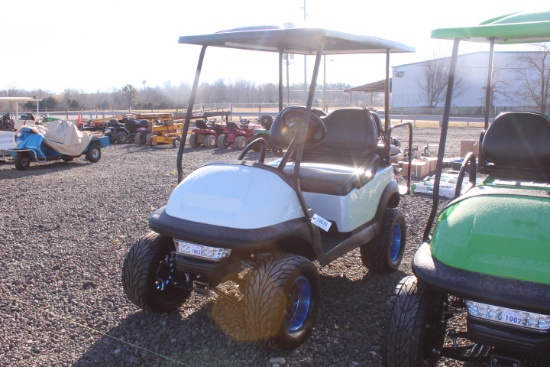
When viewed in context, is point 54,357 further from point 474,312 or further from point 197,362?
point 474,312

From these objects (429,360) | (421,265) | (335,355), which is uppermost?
(421,265)

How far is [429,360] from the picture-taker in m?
2.83

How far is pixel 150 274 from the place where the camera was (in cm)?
373

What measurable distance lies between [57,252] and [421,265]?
4226 millimetres

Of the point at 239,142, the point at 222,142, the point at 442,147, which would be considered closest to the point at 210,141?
the point at 222,142

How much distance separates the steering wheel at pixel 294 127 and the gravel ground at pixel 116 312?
1.28m

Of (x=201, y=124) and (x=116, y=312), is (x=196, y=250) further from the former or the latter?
(x=201, y=124)

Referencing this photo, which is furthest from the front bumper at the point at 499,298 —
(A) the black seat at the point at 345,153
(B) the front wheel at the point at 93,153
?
(B) the front wheel at the point at 93,153

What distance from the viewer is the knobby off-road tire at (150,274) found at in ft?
12.2

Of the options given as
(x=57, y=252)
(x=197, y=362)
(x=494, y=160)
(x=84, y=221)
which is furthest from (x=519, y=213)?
(x=84, y=221)

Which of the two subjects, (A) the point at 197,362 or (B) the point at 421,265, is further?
(A) the point at 197,362

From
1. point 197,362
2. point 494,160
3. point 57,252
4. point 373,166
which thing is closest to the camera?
point 197,362

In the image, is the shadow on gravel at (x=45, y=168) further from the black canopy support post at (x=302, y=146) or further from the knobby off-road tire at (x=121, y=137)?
the black canopy support post at (x=302, y=146)

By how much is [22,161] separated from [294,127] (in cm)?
981
